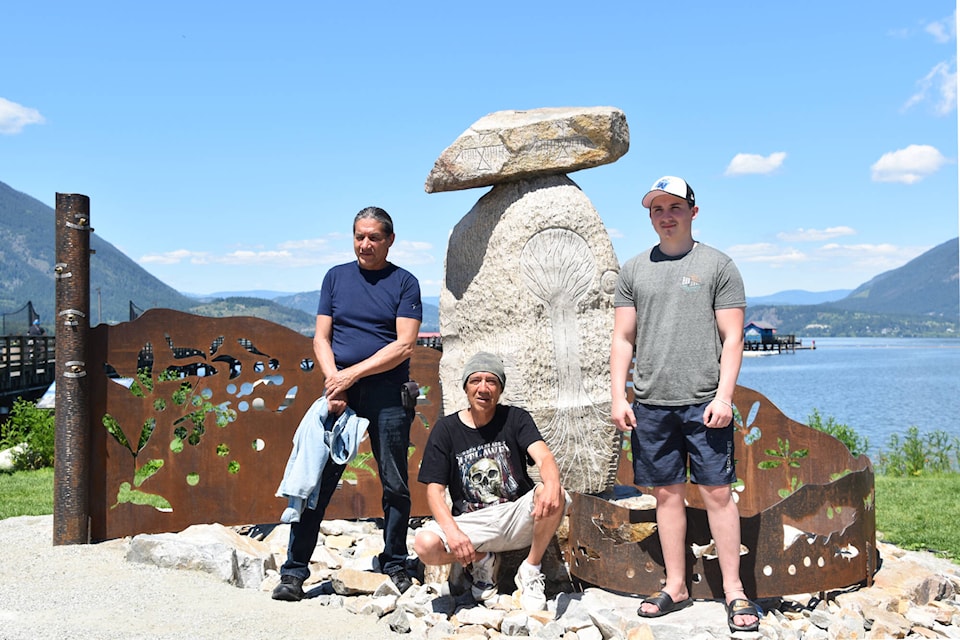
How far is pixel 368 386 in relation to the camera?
14.3ft

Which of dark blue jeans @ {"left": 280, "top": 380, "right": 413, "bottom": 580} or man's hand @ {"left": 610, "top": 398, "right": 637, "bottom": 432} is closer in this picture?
man's hand @ {"left": 610, "top": 398, "right": 637, "bottom": 432}

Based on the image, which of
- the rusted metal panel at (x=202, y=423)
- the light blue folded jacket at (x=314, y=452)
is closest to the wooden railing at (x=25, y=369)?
the rusted metal panel at (x=202, y=423)

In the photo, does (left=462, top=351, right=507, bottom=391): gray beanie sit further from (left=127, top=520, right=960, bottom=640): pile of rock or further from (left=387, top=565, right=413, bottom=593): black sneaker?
(left=387, top=565, right=413, bottom=593): black sneaker

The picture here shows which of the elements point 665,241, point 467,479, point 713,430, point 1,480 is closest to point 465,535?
point 467,479

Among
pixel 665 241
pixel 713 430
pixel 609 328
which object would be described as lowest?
pixel 713 430

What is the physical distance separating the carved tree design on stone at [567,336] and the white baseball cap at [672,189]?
1149 mm

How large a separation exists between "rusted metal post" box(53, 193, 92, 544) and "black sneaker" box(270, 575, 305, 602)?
207cm

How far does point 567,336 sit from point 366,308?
130 centimetres

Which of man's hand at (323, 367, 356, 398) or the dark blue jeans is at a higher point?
man's hand at (323, 367, 356, 398)

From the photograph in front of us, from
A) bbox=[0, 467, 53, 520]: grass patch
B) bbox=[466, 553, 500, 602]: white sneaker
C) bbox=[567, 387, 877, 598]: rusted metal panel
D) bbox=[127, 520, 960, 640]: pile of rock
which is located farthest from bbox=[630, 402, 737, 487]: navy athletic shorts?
bbox=[0, 467, 53, 520]: grass patch

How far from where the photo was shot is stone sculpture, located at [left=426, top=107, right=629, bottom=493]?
197 inches

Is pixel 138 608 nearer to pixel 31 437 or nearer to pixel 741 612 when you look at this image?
pixel 741 612

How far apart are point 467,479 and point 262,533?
2606 mm

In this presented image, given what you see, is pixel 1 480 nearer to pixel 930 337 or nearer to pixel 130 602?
pixel 130 602
